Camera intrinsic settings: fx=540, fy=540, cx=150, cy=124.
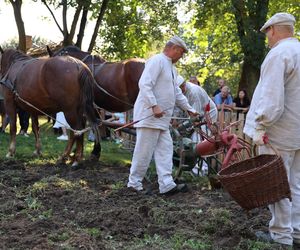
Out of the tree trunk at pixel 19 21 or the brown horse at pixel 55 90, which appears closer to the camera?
the brown horse at pixel 55 90

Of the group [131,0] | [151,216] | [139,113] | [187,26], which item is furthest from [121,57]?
[151,216]

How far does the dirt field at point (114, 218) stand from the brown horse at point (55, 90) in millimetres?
1919

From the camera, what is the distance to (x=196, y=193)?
23.4 feet

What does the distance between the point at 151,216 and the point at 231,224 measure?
90cm

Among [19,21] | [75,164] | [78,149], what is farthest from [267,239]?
[19,21]

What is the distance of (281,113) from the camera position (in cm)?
463

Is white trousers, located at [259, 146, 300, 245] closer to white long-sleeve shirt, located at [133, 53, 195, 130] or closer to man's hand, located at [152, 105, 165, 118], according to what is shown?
man's hand, located at [152, 105, 165, 118]

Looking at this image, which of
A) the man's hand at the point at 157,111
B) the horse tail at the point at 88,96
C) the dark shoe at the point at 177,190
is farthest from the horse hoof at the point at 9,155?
the man's hand at the point at 157,111

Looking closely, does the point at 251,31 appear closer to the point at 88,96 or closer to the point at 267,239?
the point at 88,96

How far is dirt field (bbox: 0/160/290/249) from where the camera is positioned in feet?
15.1

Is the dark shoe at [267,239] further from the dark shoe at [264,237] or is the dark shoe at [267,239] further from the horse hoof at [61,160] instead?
the horse hoof at [61,160]

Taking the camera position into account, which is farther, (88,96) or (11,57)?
(11,57)

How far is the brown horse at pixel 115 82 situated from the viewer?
986cm

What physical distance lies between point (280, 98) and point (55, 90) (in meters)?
5.72
